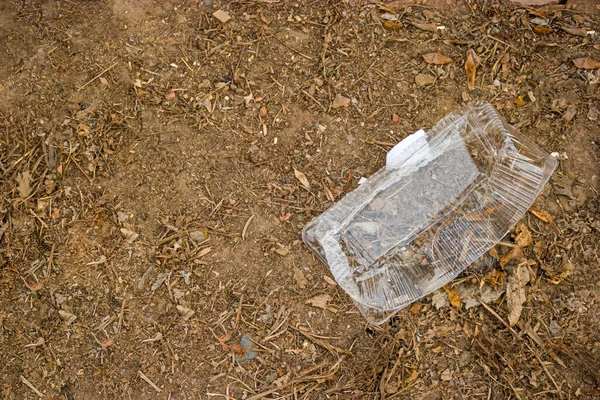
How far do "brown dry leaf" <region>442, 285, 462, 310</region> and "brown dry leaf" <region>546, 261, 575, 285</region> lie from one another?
42cm

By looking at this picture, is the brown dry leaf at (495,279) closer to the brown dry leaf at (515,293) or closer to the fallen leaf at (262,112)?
the brown dry leaf at (515,293)

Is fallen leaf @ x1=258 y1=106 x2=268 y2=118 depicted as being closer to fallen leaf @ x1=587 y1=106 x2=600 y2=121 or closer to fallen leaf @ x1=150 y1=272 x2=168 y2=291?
fallen leaf @ x1=150 y1=272 x2=168 y2=291

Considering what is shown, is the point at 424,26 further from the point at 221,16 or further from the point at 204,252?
the point at 204,252

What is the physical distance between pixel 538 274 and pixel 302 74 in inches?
54.8

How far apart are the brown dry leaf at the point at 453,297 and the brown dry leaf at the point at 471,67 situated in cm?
92

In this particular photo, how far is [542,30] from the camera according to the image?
2.52 meters

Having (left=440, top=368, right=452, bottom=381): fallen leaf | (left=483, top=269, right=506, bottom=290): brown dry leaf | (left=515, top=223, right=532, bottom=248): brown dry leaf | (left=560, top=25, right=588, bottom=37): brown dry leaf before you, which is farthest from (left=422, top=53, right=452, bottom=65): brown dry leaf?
(left=440, top=368, right=452, bottom=381): fallen leaf

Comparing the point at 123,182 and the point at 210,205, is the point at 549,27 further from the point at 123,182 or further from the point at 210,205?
the point at 123,182

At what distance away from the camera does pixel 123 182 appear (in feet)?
7.97

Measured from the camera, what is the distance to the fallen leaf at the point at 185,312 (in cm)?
237

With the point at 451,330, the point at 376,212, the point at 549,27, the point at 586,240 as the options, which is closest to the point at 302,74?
the point at 376,212

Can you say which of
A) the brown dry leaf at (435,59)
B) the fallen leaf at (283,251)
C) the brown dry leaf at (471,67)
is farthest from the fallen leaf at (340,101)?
the fallen leaf at (283,251)

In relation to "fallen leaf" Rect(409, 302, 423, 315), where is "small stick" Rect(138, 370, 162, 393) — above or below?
above

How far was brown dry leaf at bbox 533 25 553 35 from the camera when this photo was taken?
2.52m
